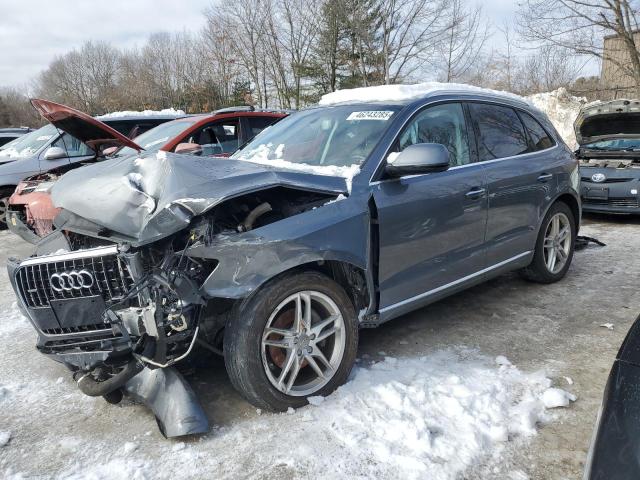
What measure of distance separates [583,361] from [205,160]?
2777mm

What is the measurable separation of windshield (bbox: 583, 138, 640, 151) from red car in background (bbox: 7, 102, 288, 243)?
18.4ft

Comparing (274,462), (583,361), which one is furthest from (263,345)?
(583,361)

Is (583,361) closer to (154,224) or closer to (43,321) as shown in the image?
(154,224)

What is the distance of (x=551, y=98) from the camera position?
17.9 meters

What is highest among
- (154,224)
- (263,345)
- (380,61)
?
(380,61)

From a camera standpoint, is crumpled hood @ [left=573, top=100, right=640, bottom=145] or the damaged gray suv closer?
the damaged gray suv

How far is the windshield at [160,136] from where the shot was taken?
6.61m

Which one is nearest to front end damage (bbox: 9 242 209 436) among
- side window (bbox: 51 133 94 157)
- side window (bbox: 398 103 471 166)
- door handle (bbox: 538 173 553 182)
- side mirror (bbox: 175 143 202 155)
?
side window (bbox: 398 103 471 166)

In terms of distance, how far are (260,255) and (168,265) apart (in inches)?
17.9

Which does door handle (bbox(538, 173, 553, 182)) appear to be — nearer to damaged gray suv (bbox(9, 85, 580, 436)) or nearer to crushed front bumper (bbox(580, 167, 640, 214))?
damaged gray suv (bbox(9, 85, 580, 436))

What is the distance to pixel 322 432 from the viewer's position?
256 centimetres

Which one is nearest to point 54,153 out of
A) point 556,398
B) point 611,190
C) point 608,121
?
point 556,398

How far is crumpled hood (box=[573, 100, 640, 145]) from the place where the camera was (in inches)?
306

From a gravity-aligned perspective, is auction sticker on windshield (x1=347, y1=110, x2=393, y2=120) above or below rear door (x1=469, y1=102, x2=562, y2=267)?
above
